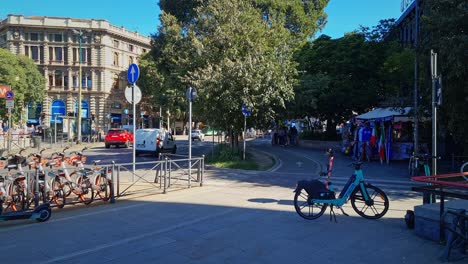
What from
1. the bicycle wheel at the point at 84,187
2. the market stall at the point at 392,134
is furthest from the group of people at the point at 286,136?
the bicycle wheel at the point at 84,187

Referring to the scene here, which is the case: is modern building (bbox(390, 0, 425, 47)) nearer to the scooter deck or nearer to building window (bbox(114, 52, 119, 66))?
the scooter deck

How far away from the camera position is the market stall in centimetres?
1883

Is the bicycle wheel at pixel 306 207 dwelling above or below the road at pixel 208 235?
above

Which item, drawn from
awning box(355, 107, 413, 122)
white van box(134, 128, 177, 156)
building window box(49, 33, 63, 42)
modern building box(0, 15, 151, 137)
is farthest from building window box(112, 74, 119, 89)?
awning box(355, 107, 413, 122)

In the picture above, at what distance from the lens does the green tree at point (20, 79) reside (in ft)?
153

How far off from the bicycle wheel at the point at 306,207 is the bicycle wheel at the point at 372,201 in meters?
0.68

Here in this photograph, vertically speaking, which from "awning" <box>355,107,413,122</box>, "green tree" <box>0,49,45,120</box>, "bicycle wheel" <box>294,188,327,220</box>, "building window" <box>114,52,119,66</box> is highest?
"building window" <box>114,52,119,66</box>

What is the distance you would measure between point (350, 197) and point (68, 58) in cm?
6631

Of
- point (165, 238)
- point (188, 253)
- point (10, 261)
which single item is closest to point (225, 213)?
point (165, 238)

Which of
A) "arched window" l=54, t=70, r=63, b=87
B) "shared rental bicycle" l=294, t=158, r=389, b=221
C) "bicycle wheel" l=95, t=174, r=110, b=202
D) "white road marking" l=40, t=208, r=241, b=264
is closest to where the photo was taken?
"white road marking" l=40, t=208, r=241, b=264

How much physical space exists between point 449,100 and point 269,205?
7873 millimetres

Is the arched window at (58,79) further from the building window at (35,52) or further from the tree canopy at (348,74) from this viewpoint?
the tree canopy at (348,74)

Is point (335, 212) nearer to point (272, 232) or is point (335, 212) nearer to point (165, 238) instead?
point (272, 232)

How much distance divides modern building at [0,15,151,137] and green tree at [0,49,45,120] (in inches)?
414
